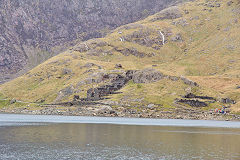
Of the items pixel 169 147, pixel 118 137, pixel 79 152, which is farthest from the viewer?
pixel 118 137

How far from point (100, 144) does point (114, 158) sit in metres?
17.6

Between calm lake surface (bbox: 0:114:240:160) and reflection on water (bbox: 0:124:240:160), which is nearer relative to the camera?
calm lake surface (bbox: 0:114:240:160)

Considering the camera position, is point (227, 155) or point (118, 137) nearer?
point (227, 155)

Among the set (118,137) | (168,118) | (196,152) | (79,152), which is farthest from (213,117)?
(79,152)

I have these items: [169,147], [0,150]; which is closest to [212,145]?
[169,147]

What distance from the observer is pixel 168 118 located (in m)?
198

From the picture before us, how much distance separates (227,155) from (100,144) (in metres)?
29.4

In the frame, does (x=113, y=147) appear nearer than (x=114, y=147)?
Yes

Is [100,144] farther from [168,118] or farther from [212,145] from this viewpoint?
[168,118]

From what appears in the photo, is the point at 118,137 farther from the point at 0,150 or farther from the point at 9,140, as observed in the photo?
the point at 0,150

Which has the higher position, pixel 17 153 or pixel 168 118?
pixel 17 153

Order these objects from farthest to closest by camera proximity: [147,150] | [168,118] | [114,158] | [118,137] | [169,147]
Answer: [168,118] → [118,137] → [169,147] → [147,150] → [114,158]

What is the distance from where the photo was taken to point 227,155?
2820 inches

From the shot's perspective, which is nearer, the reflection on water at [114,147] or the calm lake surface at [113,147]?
the calm lake surface at [113,147]
